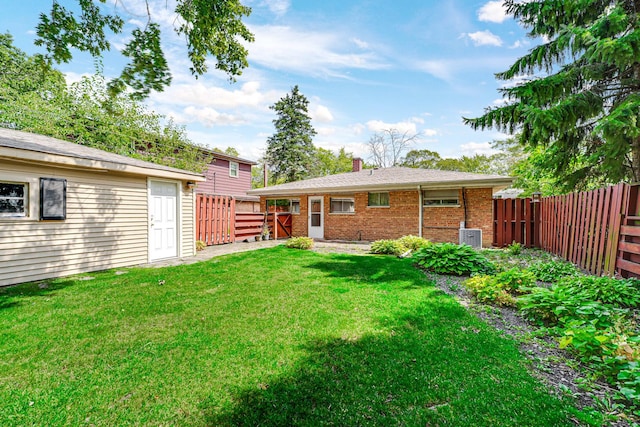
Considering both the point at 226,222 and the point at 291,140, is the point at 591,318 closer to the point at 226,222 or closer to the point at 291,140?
the point at 226,222

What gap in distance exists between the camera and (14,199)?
213 inches

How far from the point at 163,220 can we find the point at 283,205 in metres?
8.66

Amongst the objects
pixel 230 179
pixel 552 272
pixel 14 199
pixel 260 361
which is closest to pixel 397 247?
pixel 552 272

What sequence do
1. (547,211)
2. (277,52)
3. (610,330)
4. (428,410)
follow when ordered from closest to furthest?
(428,410)
(610,330)
(277,52)
(547,211)

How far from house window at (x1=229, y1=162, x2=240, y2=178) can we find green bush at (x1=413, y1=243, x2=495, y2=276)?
17.2 meters

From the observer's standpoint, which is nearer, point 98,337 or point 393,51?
point 98,337

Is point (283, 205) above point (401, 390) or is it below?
above

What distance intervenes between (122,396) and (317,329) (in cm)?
180

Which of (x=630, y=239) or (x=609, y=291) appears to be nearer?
(x=609, y=291)

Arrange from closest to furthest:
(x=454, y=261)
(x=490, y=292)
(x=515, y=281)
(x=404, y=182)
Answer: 1. (x=490, y=292)
2. (x=515, y=281)
3. (x=454, y=261)
4. (x=404, y=182)

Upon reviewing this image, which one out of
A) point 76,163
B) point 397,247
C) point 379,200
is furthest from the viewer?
point 379,200

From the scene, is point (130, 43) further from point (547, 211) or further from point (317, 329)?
point (547, 211)

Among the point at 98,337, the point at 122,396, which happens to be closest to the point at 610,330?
the point at 122,396

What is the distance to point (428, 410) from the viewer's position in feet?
6.26
